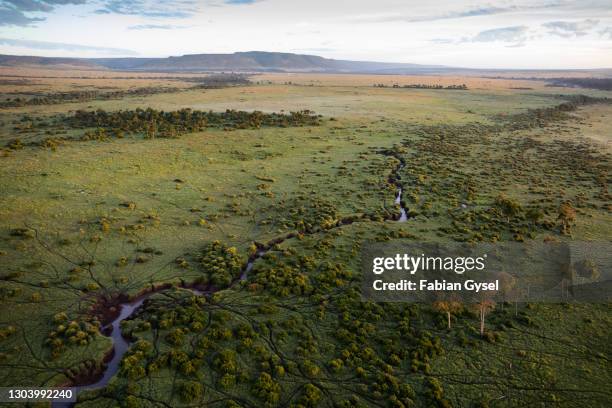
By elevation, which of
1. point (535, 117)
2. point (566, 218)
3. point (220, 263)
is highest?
point (535, 117)

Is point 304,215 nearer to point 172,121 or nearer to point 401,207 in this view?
point 401,207

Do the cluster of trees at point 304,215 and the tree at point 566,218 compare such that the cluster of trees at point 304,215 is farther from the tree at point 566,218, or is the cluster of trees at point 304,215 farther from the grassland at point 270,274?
the tree at point 566,218

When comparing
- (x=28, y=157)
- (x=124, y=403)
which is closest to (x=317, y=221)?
(x=124, y=403)

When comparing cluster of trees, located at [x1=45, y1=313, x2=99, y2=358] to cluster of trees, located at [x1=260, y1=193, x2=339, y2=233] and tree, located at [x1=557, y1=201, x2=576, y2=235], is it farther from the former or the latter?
tree, located at [x1=557, y1=201, x2=576, y2=235]

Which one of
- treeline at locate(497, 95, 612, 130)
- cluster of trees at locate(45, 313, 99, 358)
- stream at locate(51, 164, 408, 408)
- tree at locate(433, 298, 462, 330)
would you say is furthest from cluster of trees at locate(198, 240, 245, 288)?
treeline at locate(497, 95, 612, 130)

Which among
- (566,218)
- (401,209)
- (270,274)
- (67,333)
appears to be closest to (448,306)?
(270,274)

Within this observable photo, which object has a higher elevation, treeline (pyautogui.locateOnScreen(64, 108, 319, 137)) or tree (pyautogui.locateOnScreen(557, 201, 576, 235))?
treeline (pyautogui.locateOnScreen(64, 108, 319, 137))
